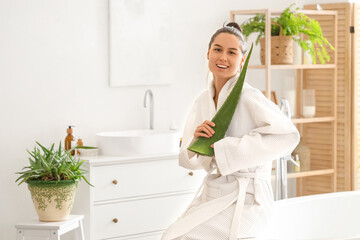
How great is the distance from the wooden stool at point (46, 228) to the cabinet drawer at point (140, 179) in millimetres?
289

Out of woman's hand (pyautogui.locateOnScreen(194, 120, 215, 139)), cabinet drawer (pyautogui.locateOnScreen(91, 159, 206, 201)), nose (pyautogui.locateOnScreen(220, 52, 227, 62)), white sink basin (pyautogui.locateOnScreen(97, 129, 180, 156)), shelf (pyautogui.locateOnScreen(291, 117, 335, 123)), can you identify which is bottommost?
cabinet drawer (pyautogui.locateOnScreen(91, 159, 206, 201))

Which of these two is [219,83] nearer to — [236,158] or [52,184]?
[236,158]

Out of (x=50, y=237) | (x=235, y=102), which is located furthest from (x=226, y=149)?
(x=50, y=237)

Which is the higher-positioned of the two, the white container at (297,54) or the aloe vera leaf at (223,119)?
the white container at (297,54)

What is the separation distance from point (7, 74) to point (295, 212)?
1917mm

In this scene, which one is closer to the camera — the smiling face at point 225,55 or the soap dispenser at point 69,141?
the smiling face at point 225,55

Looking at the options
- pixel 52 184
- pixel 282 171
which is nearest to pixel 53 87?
pixel 52 184

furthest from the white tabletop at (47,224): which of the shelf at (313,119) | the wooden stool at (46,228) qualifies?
the shelf at (313,119)

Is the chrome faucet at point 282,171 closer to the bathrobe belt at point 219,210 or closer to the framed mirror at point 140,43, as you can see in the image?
the bathrobe belt at point 219,210

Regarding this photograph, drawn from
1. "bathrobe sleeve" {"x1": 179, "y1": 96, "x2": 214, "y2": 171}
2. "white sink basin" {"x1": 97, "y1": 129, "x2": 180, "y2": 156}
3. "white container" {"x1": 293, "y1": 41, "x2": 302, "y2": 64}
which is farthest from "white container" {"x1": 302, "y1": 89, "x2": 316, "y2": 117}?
"bathrobe sleeve" {"x1": 179, "y1": 96, "x2": 214, "y2": 171}

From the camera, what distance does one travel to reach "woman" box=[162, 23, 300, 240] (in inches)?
98.5

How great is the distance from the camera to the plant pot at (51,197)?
140 inches

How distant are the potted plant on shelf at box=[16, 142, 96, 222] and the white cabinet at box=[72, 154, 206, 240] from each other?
240 mm

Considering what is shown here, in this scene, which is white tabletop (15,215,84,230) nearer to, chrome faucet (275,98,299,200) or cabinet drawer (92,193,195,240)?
cabinet drawer (92,193,195,240)
